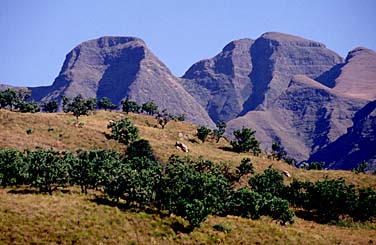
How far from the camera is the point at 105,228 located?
8162cm

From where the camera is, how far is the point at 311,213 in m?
124

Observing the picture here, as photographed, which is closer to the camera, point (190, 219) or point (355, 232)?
point (190, 219)

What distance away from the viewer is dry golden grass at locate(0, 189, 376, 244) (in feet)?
250

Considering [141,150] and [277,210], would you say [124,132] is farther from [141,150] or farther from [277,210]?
[277,210]

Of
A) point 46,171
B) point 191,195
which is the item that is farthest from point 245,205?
point 46,171

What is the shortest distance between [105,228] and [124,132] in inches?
3436

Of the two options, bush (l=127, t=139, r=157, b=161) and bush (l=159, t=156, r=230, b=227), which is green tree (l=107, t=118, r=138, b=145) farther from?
bush (l=159, t=156, r=230, b=227)

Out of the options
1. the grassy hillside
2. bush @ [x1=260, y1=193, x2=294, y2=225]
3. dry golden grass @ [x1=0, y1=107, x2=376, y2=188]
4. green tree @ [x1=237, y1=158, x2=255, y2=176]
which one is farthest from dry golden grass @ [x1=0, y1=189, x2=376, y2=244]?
dry golden grass @ [x1=0, y1=107, x2=376, y2=188]

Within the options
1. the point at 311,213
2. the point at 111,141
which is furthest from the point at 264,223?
the point at 111,141

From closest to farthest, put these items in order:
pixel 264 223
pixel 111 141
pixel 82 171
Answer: pixel 264 223, pixel 82 171, pixel 111 141

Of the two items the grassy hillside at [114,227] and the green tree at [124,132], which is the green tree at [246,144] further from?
the grassy hillside at [114,227]

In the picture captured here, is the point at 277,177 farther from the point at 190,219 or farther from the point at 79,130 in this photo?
the point at 79,130

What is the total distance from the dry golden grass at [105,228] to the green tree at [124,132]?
65.5 metres

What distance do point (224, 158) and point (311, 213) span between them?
43.5 m
